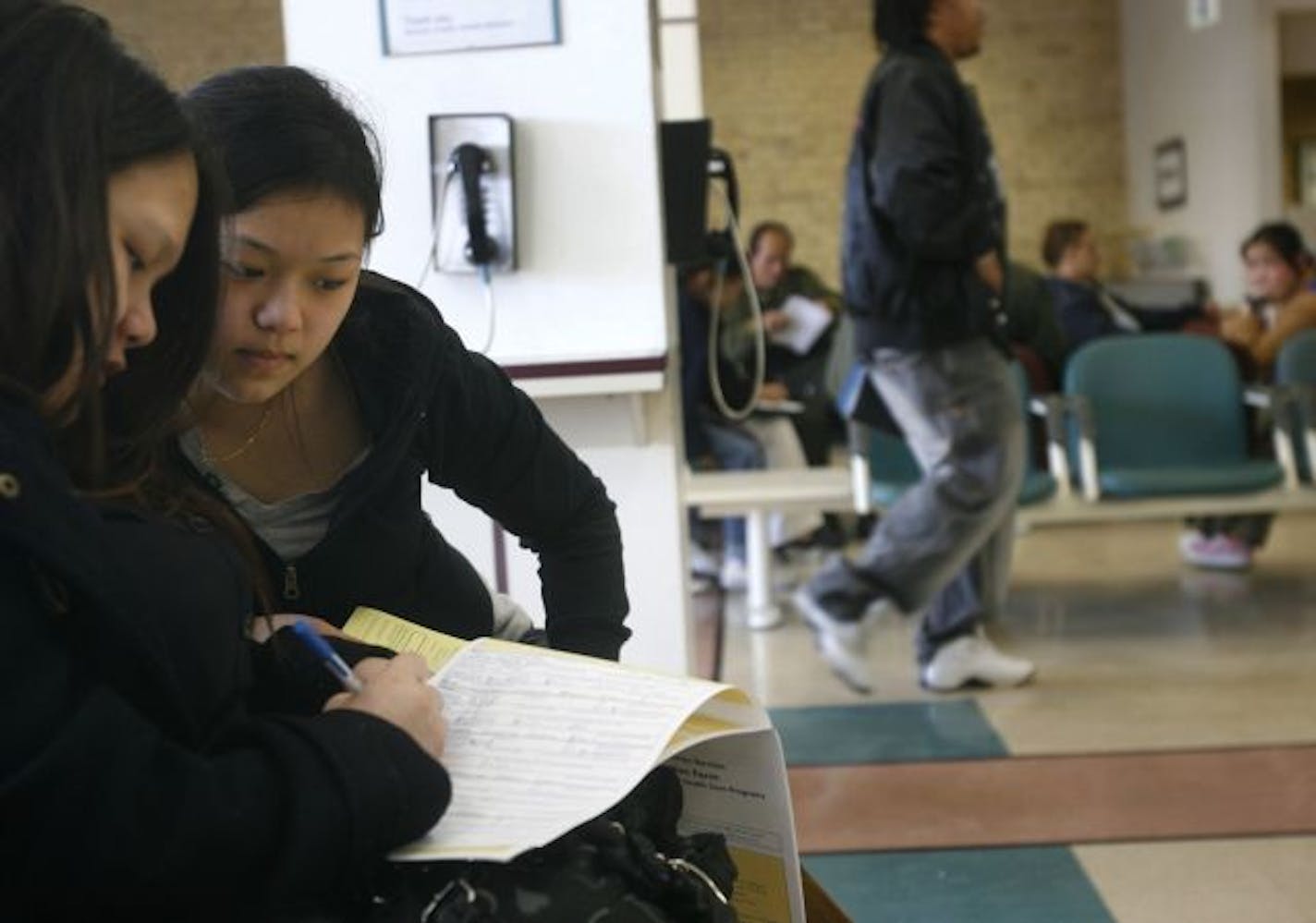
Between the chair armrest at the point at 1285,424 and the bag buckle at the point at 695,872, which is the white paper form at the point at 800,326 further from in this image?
the bag buckle at the point at 695,872

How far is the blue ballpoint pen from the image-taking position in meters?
1.05

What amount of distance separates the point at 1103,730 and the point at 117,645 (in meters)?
2.72

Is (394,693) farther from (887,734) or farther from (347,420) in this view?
(887,734)

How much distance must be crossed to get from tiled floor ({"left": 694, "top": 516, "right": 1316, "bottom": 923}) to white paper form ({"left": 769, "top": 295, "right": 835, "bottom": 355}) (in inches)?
61.9

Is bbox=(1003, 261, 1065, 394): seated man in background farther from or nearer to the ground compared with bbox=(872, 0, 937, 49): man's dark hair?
nearer to the ground

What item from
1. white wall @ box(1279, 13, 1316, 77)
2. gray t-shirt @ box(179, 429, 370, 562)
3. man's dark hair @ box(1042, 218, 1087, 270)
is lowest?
gray t-shirt @ box(179, 429, 370, 562)

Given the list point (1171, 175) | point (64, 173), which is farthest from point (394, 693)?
point (1171, 175)

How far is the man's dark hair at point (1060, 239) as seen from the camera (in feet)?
22.0

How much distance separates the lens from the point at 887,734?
3.38 meters

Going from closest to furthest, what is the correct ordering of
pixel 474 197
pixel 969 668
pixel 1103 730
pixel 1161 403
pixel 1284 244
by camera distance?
pixel 474 197
pixel 1103 730
pixel 969 668
pixel 1161 403
pixel 1284 244

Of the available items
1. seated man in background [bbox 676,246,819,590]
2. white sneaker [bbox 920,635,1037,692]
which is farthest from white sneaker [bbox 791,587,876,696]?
seated man in background [bbox 676,246,819,590]

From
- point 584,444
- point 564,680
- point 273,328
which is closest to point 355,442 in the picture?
point 273,328

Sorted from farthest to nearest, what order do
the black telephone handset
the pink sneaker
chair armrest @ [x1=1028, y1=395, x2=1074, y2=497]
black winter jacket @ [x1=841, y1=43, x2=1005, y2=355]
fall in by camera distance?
the pink sneaker < chair armrest @ [x1=1028, y1=395, x2=1074, y2=497] < black winter jacket @ [x1=841, y1=43, x2=1005, y2=355] < the black telephone handset

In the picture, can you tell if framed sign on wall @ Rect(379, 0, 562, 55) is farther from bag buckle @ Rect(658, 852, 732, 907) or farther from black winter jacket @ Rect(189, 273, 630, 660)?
bag buckle @ Rect(658, 852, 732, 907)
